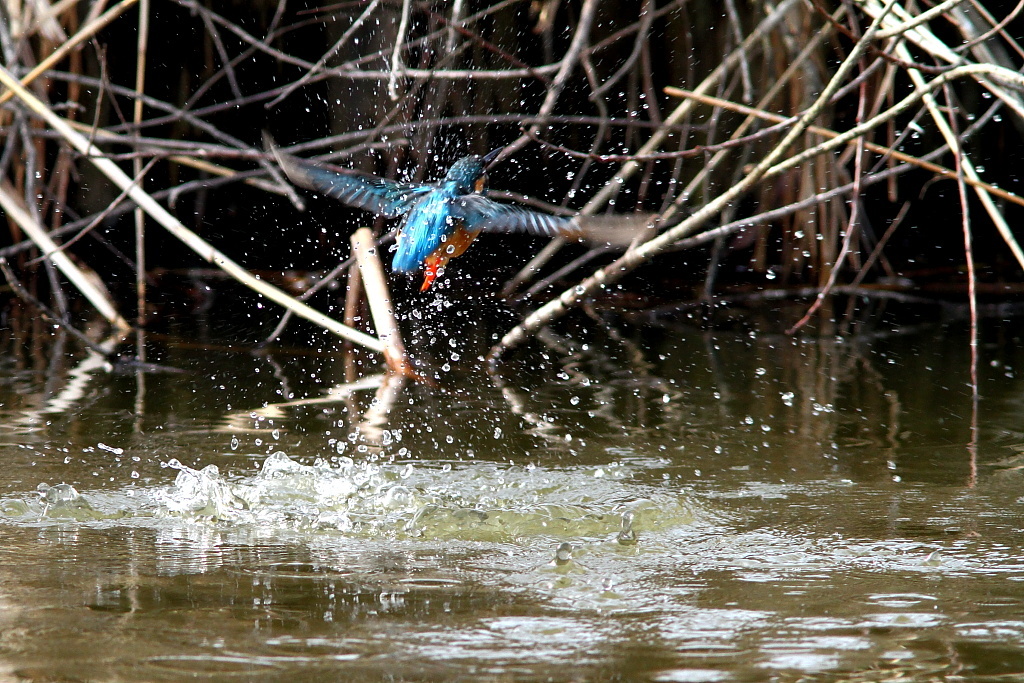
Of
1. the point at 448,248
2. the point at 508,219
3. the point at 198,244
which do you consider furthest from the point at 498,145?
the point at 508,219

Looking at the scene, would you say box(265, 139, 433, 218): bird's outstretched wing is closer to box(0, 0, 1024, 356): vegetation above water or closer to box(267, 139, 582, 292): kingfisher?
box(267, 139, 582, 292): kingfisher

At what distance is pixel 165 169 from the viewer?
249 inches

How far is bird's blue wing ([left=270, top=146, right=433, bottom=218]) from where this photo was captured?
3.02 meters

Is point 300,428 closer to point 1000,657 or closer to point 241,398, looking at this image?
point 241,398

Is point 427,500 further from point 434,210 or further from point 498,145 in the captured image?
point 498,145

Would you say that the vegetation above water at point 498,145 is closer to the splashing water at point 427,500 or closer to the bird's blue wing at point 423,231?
the bird's blue wing at point 423,231

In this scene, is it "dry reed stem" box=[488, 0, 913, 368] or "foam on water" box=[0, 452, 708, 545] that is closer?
"foam on water" box=[0, 452, 708, 545]

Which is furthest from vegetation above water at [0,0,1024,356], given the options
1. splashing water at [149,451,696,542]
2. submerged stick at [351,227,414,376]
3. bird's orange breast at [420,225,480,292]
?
splashing water at [149,451,696,542]

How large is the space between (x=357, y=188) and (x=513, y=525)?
116 cm

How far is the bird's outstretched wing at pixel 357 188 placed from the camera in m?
3.02

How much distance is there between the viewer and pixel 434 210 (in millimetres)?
2781

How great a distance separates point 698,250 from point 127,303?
288cm

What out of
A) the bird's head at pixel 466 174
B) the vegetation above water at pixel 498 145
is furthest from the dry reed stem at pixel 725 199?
the vegetation above water at pixel 498 145

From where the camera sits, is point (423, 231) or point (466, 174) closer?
point (423, 231)
